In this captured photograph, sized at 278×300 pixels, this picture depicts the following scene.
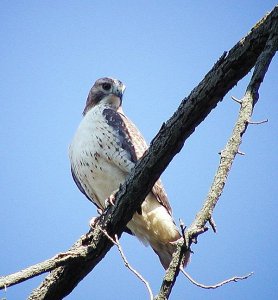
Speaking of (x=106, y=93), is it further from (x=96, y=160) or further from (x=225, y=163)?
(x=225, y=163)

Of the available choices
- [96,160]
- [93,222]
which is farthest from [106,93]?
[93,222]

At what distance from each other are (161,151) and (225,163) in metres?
0.89

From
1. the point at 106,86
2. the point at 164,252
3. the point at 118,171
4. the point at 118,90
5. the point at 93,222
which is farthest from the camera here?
the point at 106,86

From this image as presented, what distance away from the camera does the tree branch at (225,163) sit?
8.54 feet

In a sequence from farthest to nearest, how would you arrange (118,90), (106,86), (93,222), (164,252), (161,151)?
(106,86), (118,90), (164,252), (93,222), (161,151)

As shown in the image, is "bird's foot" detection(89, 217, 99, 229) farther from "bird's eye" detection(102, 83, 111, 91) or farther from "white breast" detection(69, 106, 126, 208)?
"bird's eye" detection(102, 83, 111, 91)

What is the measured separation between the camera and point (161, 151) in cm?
359

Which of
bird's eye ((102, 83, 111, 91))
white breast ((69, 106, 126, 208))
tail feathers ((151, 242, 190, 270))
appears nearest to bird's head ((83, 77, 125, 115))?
bird's eye ((102, 83, 111, 91))

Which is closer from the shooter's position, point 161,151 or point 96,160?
point 161,151

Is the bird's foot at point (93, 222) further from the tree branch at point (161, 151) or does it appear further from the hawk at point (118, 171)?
the hawk at point (118, 171)

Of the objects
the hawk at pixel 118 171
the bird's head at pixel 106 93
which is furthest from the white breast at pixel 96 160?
the bird's head at pixel 106 93

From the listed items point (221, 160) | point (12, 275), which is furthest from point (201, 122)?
point (12, 275)

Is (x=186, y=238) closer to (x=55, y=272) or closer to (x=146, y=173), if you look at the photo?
(x=146, y=173)

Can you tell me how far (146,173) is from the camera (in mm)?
3736
